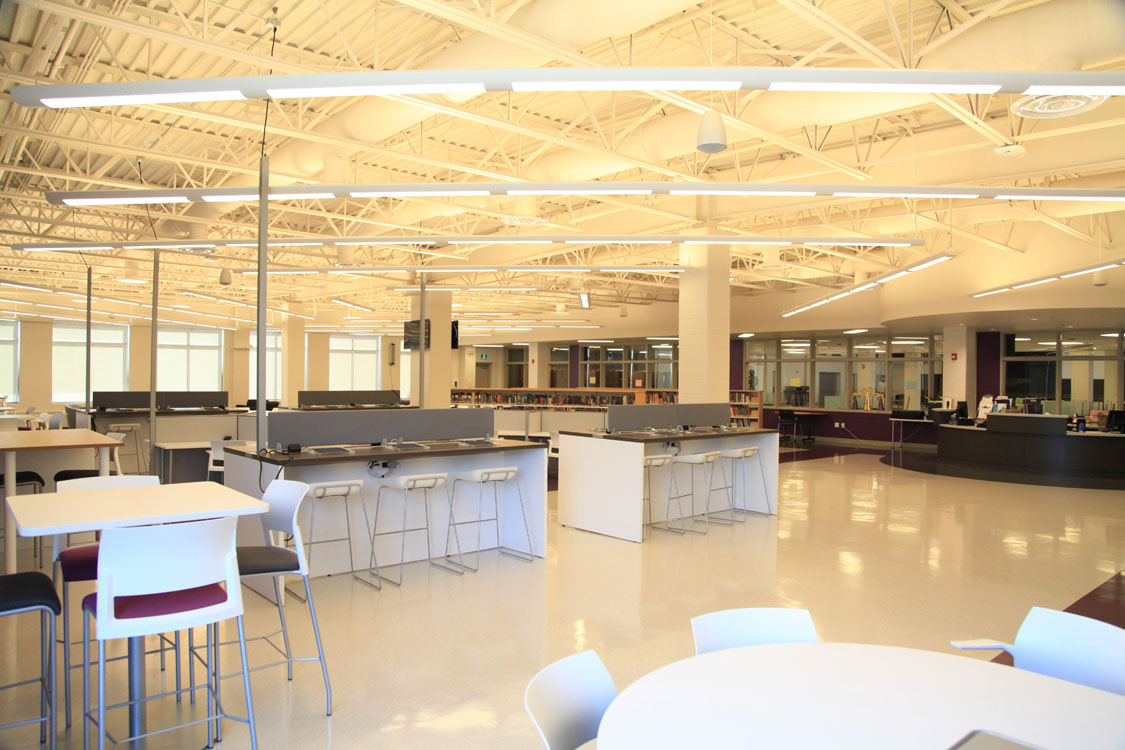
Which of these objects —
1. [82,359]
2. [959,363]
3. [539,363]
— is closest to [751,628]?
[959,363]

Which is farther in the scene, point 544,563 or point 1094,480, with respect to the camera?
point 1094,480

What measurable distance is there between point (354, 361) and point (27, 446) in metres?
27.3

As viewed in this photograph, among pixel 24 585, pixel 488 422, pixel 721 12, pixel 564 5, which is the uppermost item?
pixel 721 12

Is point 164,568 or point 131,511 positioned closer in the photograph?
point 164,568

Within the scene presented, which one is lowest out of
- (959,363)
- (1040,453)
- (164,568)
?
(1040,453)

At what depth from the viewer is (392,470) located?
6.16m

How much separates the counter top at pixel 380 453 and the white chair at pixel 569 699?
3.62 metres

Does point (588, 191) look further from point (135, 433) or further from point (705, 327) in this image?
point (135, 433)

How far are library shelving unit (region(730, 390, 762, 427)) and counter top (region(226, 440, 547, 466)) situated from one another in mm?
10324

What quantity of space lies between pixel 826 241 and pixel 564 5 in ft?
17.1

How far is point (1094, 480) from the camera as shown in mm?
11984

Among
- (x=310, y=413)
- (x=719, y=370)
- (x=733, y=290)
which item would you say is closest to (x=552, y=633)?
(x=310, y=413)

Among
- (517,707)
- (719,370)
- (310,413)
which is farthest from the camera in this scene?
(719,370)

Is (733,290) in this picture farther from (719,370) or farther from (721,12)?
(721,12)
